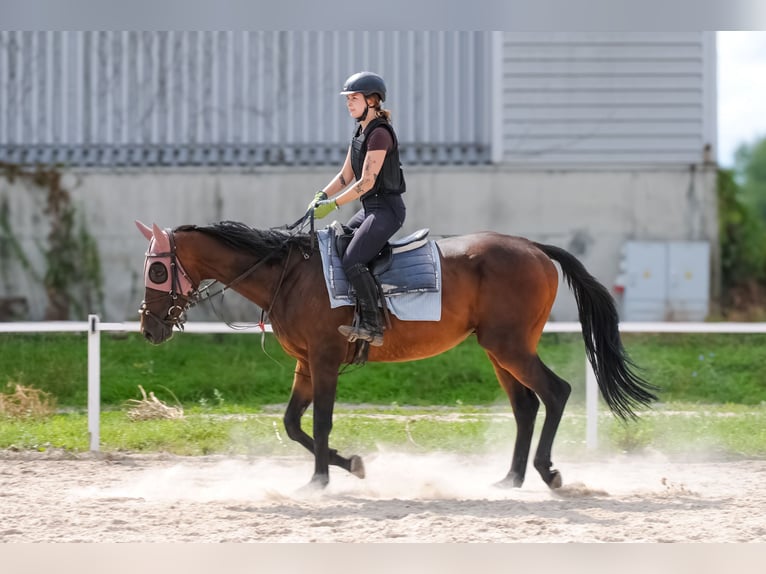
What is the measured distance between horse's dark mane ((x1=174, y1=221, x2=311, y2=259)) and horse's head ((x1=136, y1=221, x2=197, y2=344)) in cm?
22

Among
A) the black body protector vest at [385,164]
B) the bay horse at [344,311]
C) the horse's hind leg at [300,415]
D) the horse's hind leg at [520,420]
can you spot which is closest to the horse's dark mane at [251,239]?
the bay horse at [344,311]

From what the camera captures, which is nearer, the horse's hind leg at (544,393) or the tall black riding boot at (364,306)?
the tall black riding boot at (364,306)

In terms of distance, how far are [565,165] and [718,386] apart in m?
4.24

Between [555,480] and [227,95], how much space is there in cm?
960

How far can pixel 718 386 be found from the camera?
39.4 feet

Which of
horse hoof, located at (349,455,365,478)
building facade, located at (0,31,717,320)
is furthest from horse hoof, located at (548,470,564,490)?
building facade, located at (0,31,717,320)

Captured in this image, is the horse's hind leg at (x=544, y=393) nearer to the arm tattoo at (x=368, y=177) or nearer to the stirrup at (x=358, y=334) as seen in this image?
the stirrup at (x=358, y=334)

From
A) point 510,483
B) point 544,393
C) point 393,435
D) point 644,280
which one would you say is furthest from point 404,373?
point 544,393

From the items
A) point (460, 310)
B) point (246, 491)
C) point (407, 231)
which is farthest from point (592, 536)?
point (407, 231)

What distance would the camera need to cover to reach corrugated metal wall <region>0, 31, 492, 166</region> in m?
15.4

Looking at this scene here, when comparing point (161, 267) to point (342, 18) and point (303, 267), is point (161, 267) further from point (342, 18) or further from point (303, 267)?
point (342, 18)

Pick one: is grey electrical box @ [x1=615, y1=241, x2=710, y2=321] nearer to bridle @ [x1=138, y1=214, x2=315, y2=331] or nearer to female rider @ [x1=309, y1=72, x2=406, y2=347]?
female rider @ [x1=309, y1=72, x2=406, y2=347]

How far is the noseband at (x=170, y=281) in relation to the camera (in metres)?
7.29

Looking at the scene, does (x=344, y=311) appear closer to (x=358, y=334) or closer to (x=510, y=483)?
(x=358, y=334)
